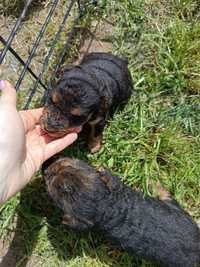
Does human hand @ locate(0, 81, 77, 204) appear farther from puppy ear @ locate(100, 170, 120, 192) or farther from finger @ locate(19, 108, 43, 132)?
puppy ear @ locate(100, 170, 120, 192)

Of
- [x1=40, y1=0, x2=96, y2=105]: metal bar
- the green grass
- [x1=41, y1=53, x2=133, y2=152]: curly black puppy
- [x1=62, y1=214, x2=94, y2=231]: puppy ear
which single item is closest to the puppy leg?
[x1=41, y1=53, x2=133, y2=152]: curly black puppy

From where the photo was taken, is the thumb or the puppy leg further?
the puppy leg

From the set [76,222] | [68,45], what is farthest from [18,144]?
[68,45]

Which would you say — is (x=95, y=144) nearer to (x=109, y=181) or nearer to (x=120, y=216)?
(x=109, y=181)

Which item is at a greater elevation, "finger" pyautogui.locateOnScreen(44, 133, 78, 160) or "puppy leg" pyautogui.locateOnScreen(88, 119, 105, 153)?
"finger" pyautogui.locateOnScreen(44, 133, 78, 160)

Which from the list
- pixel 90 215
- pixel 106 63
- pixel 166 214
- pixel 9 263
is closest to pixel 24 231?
pixel 9 263

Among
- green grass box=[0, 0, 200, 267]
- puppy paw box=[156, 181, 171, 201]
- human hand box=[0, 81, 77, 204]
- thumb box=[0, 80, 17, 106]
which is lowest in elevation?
puppy paw box=[156, 181, 171, 201]

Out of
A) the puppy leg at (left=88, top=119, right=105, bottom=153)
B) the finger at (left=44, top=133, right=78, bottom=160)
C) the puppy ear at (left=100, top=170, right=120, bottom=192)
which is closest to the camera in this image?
the puppy ear at (left=100, top=170, right=120, bottom=192)
